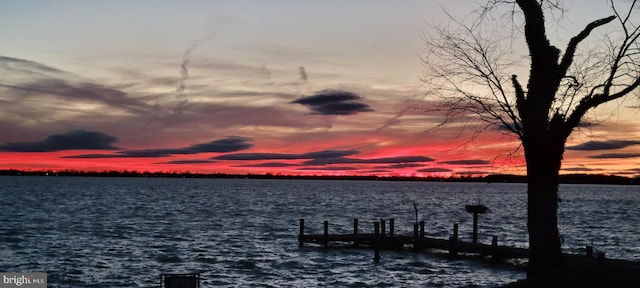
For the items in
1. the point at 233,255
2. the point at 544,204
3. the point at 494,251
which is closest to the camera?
the point at 544,204

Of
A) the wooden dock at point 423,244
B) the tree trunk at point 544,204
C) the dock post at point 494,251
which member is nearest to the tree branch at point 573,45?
the tree trunk at point 544,204

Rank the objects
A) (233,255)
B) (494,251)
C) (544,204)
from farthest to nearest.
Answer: (233,255)
(494,251)
(544,204)

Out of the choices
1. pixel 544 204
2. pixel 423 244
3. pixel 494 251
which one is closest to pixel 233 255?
pixel 423 244

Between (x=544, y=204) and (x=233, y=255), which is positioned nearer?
(x=544, y=204)

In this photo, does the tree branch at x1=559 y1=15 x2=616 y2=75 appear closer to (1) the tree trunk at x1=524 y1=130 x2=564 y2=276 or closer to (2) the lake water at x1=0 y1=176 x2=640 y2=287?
(1) the tree trunk at x1=524 y1=130 x2=564 y2=276

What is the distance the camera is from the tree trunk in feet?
57.8

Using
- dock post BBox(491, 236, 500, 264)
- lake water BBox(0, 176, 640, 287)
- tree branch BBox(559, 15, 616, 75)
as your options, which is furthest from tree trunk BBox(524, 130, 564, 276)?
dock post BBox(491, 236, 500, 264)

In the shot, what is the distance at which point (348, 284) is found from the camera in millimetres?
34344

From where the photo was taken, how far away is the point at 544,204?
1766 centimetres

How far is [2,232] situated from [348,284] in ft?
128

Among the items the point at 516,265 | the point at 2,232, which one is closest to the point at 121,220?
the point at 2,232

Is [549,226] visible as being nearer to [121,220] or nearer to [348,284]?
[348,284]

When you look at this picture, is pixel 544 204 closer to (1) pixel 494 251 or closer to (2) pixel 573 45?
(2) pixel 573 45

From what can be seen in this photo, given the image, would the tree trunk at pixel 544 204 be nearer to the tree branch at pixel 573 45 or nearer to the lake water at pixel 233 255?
the tree branch at pixel 573 45
